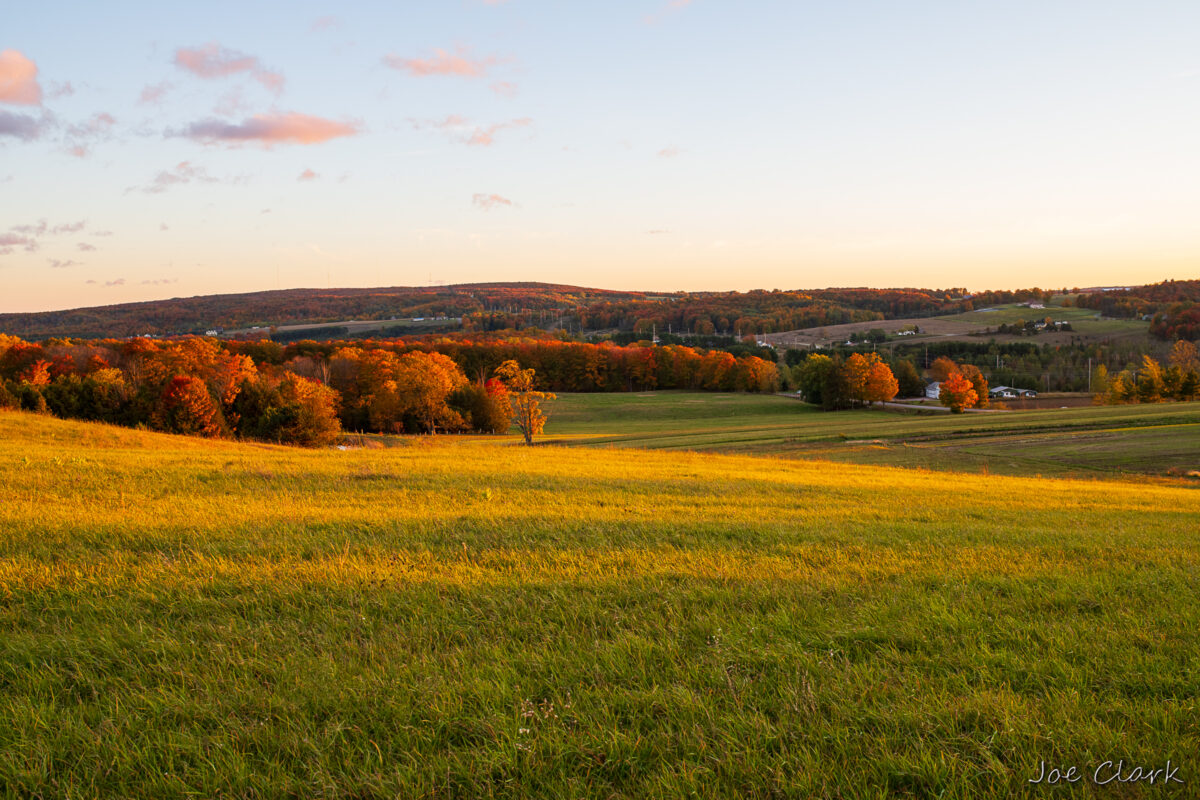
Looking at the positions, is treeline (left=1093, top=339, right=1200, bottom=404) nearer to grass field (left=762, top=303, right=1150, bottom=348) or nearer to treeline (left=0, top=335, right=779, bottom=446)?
treeline (left=0, top=335, right=779, bottom=446)

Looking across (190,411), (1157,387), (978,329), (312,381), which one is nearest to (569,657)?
(190,411)

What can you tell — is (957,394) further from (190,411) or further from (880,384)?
(190,411)

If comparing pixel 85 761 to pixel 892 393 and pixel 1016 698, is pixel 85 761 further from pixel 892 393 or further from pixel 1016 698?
pixel 892 393

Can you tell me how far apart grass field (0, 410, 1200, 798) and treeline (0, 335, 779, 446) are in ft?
108

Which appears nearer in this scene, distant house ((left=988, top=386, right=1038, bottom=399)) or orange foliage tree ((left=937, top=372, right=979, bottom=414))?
orange foliage tree ((left=937, top=372, right=979, bottom=414))

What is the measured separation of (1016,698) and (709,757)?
72.9 inches

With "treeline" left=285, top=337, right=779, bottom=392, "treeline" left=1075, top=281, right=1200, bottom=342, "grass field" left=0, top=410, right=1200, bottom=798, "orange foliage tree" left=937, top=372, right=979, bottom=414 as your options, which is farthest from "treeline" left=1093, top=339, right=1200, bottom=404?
"grass field" left=0, top=410, right=1200, bottom=798

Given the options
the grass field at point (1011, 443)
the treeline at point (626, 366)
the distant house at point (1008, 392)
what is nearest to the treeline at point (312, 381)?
the treeline at point (626, 366)

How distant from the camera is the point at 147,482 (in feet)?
36.3

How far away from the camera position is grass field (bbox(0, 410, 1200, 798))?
10.4 ft
